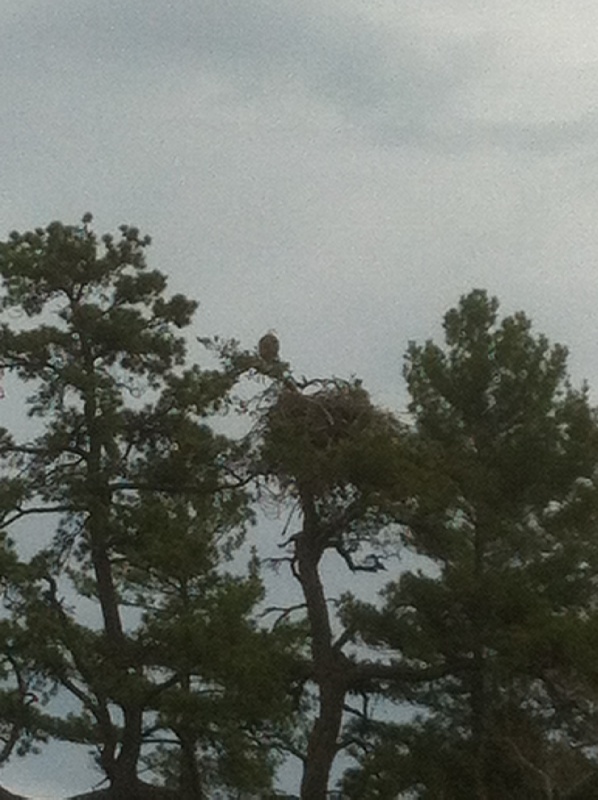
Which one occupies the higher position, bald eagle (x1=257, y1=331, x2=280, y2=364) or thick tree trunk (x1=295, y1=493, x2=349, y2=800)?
bald eagle (x1=257, y1=331, x2=280, y2=364)

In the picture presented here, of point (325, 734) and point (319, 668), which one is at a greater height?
point (319, 668)

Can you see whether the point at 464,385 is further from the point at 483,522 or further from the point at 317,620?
the point at 317,620

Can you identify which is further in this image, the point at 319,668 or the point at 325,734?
the point at 319,668

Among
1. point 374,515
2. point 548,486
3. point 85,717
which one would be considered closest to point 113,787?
point 85,717

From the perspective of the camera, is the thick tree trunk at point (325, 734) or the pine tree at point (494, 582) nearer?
the pine tree at point (494, 582)

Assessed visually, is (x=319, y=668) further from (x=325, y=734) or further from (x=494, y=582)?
(x=494, y=582)

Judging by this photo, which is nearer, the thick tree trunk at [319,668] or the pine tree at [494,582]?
the pine tree at [494,582]

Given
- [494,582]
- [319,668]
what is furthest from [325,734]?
[494,582]

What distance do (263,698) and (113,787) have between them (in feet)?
11.1

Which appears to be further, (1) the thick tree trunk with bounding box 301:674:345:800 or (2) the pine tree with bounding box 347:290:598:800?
(1) the thick tree trunk with bounding box 301:674:345:800

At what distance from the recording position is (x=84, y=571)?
1252 inches

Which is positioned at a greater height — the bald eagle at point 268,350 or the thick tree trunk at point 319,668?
the bald eagle at point 268,350

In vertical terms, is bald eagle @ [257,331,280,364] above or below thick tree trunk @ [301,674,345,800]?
above

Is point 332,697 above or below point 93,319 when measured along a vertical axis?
below
